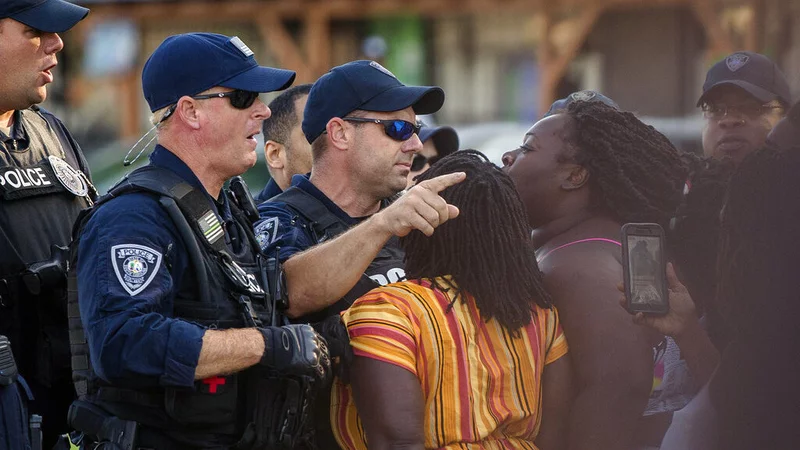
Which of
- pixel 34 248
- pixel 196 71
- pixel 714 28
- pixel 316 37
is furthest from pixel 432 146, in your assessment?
pixel 316 37

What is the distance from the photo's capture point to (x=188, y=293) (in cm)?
305

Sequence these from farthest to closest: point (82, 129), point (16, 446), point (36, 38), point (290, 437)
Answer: point (82, 129) < point (36, 38) < point (16, 446) < point (290, 437)

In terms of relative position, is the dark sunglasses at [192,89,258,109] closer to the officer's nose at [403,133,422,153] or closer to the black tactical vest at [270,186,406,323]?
the black tactical vest at [270,186,406,323]

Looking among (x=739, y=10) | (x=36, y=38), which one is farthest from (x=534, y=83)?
(x=36, y=38)

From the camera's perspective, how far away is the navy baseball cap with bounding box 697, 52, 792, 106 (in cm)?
414

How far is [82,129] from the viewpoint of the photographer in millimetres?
20031

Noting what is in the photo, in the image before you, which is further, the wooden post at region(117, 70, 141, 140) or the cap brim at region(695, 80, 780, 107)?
the wooden post at region(117, 70, 141, 140)

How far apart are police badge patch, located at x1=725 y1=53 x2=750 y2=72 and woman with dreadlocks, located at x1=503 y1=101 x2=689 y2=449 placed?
774 mm

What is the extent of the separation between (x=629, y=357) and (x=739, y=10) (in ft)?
44.0

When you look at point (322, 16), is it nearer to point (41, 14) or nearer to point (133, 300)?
point (41, 14)

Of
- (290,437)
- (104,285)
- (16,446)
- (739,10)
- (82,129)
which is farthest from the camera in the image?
(82,129)

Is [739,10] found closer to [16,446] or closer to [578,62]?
[578,62]

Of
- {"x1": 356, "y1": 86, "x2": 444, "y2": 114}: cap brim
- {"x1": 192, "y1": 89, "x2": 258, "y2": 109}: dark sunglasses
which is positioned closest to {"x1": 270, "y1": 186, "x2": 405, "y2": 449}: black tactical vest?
{"x1": 356, "y1": 86, "x2": 444, "y2": 114}: cap brim

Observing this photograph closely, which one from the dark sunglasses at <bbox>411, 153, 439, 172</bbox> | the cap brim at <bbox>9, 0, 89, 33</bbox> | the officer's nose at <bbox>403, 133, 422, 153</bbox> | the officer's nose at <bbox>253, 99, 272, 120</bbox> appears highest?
the cap brim at <bbox>9, 0, 89, 33</bbox>
